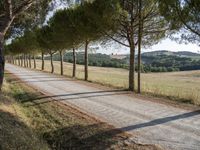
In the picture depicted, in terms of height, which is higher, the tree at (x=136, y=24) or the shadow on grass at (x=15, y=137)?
the tree at (x=136, y=24)

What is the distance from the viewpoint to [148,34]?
24578mm

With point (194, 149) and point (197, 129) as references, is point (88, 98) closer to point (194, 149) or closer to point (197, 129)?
point (197, 129)

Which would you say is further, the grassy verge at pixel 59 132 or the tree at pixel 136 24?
the tree at pixel 136 24

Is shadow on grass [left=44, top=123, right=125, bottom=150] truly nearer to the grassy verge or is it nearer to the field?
the grassy verge

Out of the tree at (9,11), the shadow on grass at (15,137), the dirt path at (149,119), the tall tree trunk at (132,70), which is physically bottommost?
the dirt path at (149,119)

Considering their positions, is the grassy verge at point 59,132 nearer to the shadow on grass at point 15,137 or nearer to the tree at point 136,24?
the shadow on grass at point 15,137

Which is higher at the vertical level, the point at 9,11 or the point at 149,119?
the point at 9,11

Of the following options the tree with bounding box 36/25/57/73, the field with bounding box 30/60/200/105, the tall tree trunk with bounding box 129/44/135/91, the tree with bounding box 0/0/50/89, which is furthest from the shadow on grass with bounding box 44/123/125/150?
the tree with bounding box 36/25/57/73

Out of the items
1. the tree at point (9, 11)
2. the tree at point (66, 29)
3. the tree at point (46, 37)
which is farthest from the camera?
the tree at point (46, 37)

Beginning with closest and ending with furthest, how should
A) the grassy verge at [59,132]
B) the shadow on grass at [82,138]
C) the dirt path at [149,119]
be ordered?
the grassy verge at [59,132] → the shadow on grass at [82,138] → the dirt path at [149,119]

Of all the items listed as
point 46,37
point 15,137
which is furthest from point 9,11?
point 46,37

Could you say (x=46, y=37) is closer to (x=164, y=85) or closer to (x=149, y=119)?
(x=164, y=85)

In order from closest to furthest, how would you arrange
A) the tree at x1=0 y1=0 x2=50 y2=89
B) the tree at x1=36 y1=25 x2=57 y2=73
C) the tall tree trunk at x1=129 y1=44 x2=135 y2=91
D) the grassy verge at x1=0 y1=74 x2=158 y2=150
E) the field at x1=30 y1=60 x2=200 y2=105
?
the grassy verge at x1=0 y1=74 x2=158 y2=150 → the tree at x1=0 y1=0 x2=50 y2=89 → the field at x1=30 y1=60 x2=200 y2=105 → the tall tree trunk at x1=129 y1=44 x2=135 y2=91 → the tree at x1=36 y1=25 x2=57 y2=73

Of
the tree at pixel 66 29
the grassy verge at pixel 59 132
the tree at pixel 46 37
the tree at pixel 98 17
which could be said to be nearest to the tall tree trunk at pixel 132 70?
the tree at pixel 98 17
